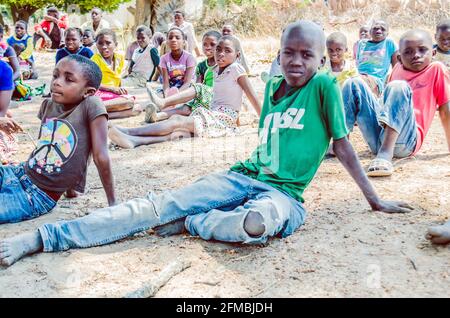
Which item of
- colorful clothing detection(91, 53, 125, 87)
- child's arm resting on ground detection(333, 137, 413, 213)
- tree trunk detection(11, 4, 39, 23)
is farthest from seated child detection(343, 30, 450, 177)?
tree trunk detection(11, 4, 39, 23)

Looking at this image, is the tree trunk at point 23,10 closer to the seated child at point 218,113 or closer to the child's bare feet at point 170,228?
the seated child at point 218,113

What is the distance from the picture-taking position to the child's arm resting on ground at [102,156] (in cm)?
295

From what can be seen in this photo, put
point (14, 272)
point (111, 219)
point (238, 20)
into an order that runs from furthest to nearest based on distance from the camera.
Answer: point (238, 20)
point (111, 219)
point (14, 272)

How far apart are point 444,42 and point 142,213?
3866 mm

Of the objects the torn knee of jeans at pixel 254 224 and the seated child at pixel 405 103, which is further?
the seated child at pixel 405 103

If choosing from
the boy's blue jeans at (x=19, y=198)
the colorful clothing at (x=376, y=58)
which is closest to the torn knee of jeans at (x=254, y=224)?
the boy's blue jeans at (x=19, y=198)

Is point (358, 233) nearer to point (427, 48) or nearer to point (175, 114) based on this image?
point (427, 48)

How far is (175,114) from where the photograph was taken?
5750 mm

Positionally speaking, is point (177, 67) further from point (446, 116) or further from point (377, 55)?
point (446, 116)

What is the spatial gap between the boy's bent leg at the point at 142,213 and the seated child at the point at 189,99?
9.51ft

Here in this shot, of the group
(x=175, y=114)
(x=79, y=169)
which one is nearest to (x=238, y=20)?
(x=175, y=114)

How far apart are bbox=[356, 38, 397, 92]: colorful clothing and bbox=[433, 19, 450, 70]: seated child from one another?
3.48 ft

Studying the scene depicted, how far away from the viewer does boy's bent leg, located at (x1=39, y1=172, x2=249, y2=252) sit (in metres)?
2.50

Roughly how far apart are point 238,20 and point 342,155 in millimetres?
15114
